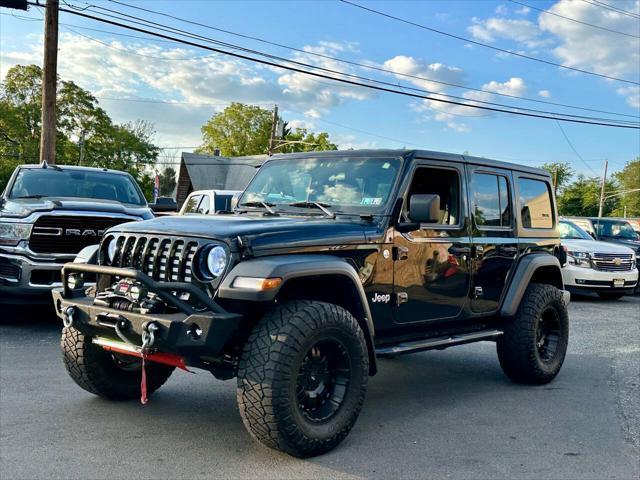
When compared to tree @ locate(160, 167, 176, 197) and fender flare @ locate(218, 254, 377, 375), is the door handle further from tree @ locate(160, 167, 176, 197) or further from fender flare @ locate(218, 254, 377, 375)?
tree @ locate(160, 167, 176, 197)

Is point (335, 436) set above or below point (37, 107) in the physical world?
below

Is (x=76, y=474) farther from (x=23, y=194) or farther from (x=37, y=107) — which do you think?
(x=37, y=107)

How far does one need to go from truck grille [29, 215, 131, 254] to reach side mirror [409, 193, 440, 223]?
4769 millimetres

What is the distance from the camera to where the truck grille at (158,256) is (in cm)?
409

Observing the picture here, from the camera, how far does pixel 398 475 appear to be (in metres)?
3.88

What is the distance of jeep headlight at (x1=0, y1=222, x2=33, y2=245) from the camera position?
7879mm

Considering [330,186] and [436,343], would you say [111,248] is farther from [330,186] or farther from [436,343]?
[436,343]

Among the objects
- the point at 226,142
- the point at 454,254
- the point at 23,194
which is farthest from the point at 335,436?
the point at 226,142

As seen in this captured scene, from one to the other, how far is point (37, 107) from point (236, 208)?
5454 cm

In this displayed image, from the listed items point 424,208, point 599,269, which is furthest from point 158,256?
point 599,269

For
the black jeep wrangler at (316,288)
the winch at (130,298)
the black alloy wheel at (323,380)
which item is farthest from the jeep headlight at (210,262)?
the black alloy wheel at (323,380)

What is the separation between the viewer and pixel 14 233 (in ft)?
25.9

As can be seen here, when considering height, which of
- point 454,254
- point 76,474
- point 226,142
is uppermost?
point 226,142

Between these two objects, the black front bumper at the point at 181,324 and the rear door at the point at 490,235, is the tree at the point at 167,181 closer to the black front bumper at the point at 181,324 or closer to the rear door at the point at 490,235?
the rear door at the point at 490,235
